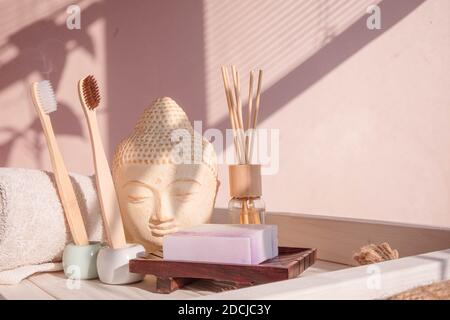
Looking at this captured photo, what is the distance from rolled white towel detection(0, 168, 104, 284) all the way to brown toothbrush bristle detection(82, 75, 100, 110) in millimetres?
144

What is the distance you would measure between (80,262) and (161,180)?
17cm

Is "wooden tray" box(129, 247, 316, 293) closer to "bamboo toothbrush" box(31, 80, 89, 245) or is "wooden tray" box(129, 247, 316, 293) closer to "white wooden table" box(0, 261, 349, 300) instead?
"white wooden table" box(0, 261, 349, 300)

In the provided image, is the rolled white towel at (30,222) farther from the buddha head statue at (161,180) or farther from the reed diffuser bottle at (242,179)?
the reed diffuser bottle at (242,179)

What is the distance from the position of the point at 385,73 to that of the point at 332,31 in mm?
292

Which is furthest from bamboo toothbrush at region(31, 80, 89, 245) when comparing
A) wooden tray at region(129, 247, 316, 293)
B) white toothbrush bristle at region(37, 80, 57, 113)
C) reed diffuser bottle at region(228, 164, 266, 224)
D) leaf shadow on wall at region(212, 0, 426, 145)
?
leaf shadow on wall at region(212, 0, 426, 145)

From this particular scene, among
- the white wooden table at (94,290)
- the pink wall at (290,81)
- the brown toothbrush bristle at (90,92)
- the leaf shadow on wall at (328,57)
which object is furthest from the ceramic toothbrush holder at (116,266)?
the leaf shadow on wall at (328,57)

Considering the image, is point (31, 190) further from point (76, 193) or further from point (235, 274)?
point (235, 274)

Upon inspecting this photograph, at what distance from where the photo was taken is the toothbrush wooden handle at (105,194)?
699 millimetres

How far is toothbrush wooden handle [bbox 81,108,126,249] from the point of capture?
0.70 meters

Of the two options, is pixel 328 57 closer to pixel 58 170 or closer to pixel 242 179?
pixel 242 179

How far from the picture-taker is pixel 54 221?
0.73 meters

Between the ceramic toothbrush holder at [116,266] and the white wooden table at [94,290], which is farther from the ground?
the ceramic toothbrush holder at [116,266]

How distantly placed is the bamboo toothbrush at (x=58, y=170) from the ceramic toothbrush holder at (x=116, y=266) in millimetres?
66

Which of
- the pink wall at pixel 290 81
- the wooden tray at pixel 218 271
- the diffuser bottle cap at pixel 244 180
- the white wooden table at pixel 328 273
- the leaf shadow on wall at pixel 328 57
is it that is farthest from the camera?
the leaf shadow on wall at pixel 328 57
